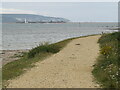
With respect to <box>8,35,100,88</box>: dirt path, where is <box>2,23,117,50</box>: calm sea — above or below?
below

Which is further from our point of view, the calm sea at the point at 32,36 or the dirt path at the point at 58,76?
the calm sea at the point at 32,36

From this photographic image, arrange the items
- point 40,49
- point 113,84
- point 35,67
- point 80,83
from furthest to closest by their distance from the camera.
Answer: point 40,49 → point 35,67 → point 80,83 → point 113,84

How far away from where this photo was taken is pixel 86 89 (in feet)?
28.2

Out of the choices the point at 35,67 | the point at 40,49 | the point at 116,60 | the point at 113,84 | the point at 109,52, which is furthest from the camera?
the point at 40,49

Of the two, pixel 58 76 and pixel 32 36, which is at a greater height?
pixel 58 76

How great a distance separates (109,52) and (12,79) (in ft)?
19.0

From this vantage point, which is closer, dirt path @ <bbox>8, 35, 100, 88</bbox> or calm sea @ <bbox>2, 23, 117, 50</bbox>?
dirt path @ <bbox>8, 35, 100, 88</bbox>

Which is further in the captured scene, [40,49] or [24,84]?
[40,49]

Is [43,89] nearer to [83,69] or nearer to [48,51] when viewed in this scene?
[83,69]

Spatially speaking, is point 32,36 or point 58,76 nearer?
point 58,76

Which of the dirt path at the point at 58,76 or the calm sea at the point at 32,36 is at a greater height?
the dirt path at the point at 58,76

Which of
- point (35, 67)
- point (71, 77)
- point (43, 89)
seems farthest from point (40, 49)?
point (43, 89)

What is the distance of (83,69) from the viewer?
39.4ft

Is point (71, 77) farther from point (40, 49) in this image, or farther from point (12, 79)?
point (40, 49)
